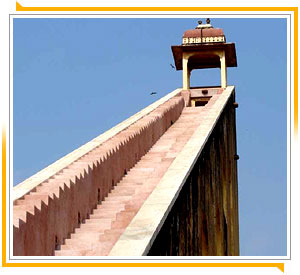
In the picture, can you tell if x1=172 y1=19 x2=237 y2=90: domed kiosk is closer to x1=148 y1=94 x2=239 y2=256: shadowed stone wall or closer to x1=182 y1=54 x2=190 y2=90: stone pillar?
x1=182 y1=54 x2=190 y2=90: stone pillar

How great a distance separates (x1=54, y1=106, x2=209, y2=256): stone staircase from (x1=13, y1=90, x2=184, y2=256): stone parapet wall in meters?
0.05

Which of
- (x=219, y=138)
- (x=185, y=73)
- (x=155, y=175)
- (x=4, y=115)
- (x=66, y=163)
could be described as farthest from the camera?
(x=185, y=73)

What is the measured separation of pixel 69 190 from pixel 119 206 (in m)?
0.71

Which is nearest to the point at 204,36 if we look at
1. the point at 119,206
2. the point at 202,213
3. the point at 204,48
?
the point at 204,48

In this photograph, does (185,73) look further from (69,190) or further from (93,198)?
(69,190)


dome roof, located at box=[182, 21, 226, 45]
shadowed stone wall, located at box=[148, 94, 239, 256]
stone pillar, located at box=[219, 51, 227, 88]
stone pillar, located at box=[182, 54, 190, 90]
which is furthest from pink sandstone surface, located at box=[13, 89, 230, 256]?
dome roof, located at box=[182, 21, 226, 45]

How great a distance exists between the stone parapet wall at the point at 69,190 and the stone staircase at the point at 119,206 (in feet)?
0.17

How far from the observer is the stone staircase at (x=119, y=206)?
4984 millimetres

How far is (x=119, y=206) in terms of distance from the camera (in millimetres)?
6070
